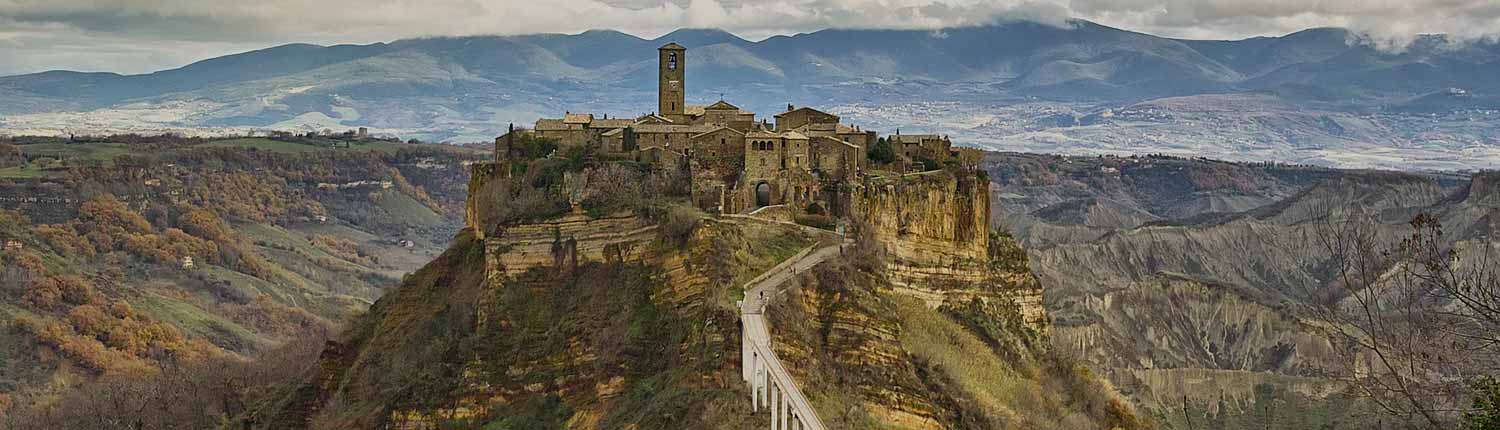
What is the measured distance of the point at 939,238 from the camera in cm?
6569

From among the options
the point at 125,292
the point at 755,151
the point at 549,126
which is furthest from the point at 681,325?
the point at 125,292

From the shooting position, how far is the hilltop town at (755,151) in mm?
64125

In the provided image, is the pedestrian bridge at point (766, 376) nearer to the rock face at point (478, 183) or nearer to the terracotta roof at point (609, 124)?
the rock face at point (478, 183)

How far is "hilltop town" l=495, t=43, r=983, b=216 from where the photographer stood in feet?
210

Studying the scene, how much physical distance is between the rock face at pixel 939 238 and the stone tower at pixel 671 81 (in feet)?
43.3

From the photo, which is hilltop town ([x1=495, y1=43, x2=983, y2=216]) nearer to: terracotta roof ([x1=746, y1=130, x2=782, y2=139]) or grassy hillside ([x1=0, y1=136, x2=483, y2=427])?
terracotta roof ([x1=746, y1=130, x2=782, y2=139])

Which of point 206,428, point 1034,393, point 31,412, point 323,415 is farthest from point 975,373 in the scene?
point 31,412

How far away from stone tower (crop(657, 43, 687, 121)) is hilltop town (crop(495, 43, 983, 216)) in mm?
628

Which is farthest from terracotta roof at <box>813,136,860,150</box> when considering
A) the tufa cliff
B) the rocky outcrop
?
the rocky outcrop

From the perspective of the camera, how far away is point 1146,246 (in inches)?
6875

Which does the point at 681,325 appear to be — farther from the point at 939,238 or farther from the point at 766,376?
the point at 939,238

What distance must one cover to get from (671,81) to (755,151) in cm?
1402

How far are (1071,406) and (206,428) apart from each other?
37.4m

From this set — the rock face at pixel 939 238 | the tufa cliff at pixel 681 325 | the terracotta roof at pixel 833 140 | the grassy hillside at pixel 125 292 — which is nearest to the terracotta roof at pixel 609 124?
the tufa cliff at pixel 681 325
